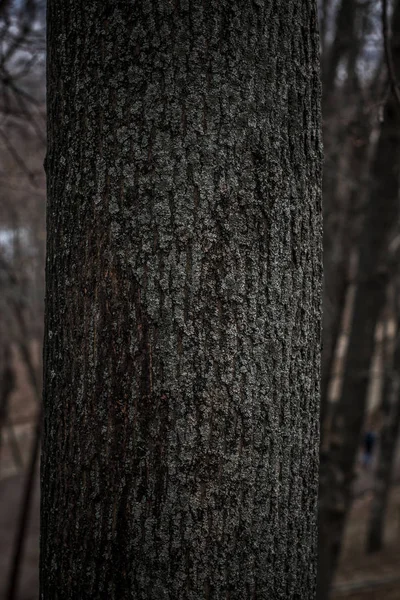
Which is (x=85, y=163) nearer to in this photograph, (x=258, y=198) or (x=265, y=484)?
(x=258, y=198)

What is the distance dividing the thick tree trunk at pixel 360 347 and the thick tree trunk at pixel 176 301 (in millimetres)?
5096

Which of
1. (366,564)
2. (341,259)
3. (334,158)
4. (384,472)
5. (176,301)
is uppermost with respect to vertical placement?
(334,158)

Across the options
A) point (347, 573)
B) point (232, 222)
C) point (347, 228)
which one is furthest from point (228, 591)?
point (347, 573)

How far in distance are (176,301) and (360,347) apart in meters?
6.17

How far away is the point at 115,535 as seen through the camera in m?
1.39

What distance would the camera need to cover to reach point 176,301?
1373 mm

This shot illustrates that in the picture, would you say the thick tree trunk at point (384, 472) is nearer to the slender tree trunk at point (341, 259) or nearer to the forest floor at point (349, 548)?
the forest floor at point (349, 548)

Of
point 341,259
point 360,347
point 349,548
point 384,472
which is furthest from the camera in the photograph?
point 349,548

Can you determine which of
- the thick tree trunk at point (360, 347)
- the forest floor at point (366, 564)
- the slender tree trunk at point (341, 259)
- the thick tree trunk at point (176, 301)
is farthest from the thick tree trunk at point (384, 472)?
the thick tree trunk at point (176, 301)

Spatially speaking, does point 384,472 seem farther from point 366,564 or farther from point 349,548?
point 349,548

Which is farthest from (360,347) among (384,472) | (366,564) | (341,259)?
(384,472)

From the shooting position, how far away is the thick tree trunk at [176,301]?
137 cm

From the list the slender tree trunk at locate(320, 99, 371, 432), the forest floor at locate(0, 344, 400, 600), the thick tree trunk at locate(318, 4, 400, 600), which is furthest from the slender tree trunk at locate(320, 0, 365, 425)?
the forest floor at locate(0, 344, 400, 600)

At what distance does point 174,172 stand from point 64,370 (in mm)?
574
